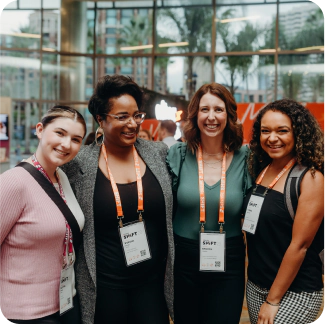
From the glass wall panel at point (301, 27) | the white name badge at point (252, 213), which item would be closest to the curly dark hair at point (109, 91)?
the white name badge at point (252, 213)

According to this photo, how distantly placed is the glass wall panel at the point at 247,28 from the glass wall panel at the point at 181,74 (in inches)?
23.8

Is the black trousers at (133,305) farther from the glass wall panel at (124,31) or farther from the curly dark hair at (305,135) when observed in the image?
the glass wall panel at (124,31)

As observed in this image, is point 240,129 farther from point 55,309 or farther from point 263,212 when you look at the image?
point 55,309

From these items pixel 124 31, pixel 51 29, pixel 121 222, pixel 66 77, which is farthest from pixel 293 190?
pixel 51 29

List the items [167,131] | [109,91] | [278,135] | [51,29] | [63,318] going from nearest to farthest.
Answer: [63,318] < [278,135] < [109,91] < [167,131] < [51,29]

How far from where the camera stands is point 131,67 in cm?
1028

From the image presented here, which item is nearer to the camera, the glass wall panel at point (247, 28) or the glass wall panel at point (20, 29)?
the glass wall panel at point (247, 28)

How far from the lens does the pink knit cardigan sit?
170cm

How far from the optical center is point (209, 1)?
9742 millimetres

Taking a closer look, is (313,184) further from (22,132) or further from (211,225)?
(22,132)

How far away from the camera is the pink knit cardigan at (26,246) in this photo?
170 centimetres

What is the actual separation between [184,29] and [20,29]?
163 inches

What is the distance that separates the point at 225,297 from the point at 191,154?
836mm

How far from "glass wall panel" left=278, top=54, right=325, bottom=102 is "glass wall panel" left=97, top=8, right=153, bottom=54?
3.29m
